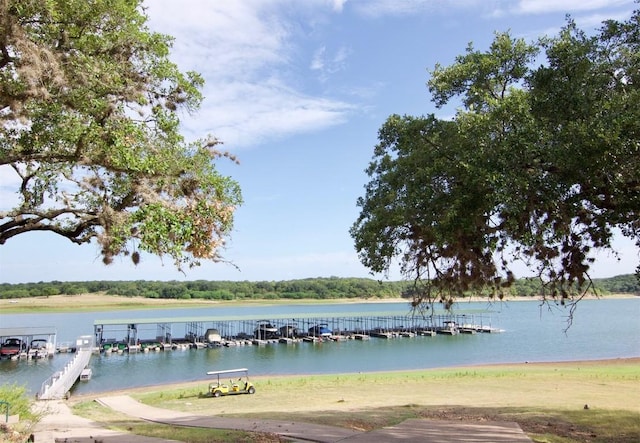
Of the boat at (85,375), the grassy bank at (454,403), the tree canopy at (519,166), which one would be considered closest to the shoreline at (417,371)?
the grassy bank at (454,403)

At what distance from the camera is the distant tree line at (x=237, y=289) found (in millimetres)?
139000

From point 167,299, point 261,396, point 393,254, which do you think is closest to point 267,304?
point 167,299

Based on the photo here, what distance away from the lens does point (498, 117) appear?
8.65 meters

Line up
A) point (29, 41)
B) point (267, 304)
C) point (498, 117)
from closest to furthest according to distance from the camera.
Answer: point (29, 41) → point (498, 117) → point (267, 304)

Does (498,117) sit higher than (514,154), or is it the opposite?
(498,117)

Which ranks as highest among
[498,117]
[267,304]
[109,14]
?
[109,14]

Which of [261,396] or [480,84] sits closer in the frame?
[480,84]

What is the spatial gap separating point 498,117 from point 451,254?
3158mm

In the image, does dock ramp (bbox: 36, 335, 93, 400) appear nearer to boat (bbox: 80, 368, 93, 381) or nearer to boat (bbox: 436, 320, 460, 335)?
boat (bbox: 80, 368, 93, 381)

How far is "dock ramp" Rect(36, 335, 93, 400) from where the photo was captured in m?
24.2

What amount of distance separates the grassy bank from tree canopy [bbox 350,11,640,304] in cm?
397

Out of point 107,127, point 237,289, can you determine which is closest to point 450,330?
point 107,127

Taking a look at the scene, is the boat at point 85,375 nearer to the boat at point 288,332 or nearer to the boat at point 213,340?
the boat at point 213,340

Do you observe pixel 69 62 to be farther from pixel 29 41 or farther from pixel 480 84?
pixel 480 84
